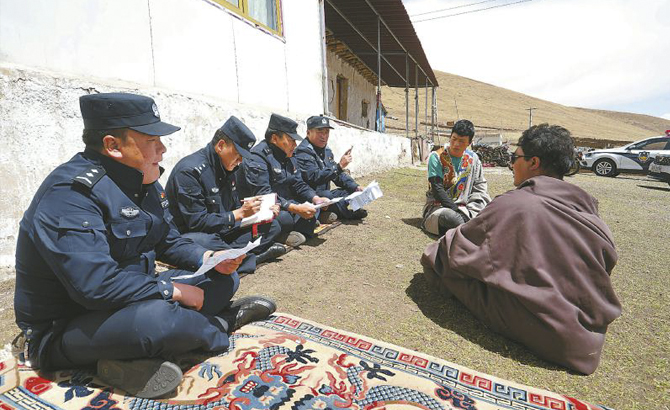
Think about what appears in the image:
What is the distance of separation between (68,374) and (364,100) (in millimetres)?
17695

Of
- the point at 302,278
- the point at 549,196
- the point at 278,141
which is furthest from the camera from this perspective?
the point at 278,141

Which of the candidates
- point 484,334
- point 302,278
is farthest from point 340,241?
point 484,334

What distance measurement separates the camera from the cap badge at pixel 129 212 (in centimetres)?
173

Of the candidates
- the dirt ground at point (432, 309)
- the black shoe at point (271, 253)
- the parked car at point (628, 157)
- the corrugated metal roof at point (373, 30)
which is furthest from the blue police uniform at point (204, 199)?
the parked car at point (628, 157)

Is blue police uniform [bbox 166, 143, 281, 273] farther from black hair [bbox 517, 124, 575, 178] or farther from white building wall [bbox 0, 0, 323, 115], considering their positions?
black hair [bbox 517, 124, 575, 178]

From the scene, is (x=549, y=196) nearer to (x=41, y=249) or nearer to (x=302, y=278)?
(x=302, y=278)

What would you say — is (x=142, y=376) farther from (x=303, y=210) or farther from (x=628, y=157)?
(x=628, y=157)

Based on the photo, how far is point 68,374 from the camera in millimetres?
1786

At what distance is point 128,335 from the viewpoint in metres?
1.62

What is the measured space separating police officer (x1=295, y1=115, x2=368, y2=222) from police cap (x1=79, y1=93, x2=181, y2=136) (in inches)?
120

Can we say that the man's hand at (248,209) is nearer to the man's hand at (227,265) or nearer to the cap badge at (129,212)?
the man's hand at (227,265)

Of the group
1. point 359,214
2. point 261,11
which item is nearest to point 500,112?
point 261,11

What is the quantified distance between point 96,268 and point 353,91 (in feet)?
52.2

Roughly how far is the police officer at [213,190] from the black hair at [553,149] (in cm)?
209
